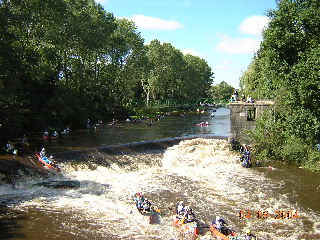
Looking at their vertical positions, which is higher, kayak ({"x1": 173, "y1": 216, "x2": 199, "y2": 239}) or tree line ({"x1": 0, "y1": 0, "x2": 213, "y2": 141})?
tree line ({"x1": 0, "y1": 0, "x2": 213, "y2": 141})

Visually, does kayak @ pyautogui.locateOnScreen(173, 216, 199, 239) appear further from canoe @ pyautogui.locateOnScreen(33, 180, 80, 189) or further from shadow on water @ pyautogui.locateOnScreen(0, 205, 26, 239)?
canoe @ pyautogui.locateOnScreen(33, 180, 80, 189)

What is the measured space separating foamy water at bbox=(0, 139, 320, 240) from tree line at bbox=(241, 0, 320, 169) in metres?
4.72

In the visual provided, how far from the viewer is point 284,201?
21.5m

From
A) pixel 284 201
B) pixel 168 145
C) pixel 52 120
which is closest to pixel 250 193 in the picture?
pixel 284 201

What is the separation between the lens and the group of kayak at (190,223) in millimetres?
16281

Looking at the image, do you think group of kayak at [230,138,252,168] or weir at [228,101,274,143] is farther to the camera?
weir at [228,101,274,143]

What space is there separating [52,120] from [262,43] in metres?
30.6

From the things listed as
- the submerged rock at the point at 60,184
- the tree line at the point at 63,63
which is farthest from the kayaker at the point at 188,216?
the tree line at the point at 63,63

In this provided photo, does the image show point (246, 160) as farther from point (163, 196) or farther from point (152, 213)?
point (152, 213)

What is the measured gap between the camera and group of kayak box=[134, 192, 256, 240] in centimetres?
1628

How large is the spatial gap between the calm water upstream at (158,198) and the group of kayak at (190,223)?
0.46 metres

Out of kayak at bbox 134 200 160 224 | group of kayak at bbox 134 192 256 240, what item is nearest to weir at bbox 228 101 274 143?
kayak at bbox 134 200 160 224

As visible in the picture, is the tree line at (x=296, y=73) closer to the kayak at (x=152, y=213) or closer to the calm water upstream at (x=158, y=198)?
the calm water upstream at (x=158, y=198)

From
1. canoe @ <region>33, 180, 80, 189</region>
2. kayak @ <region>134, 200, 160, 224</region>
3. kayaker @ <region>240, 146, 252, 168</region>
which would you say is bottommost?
kayak @ <region>134, 200, 160, 224</region>
